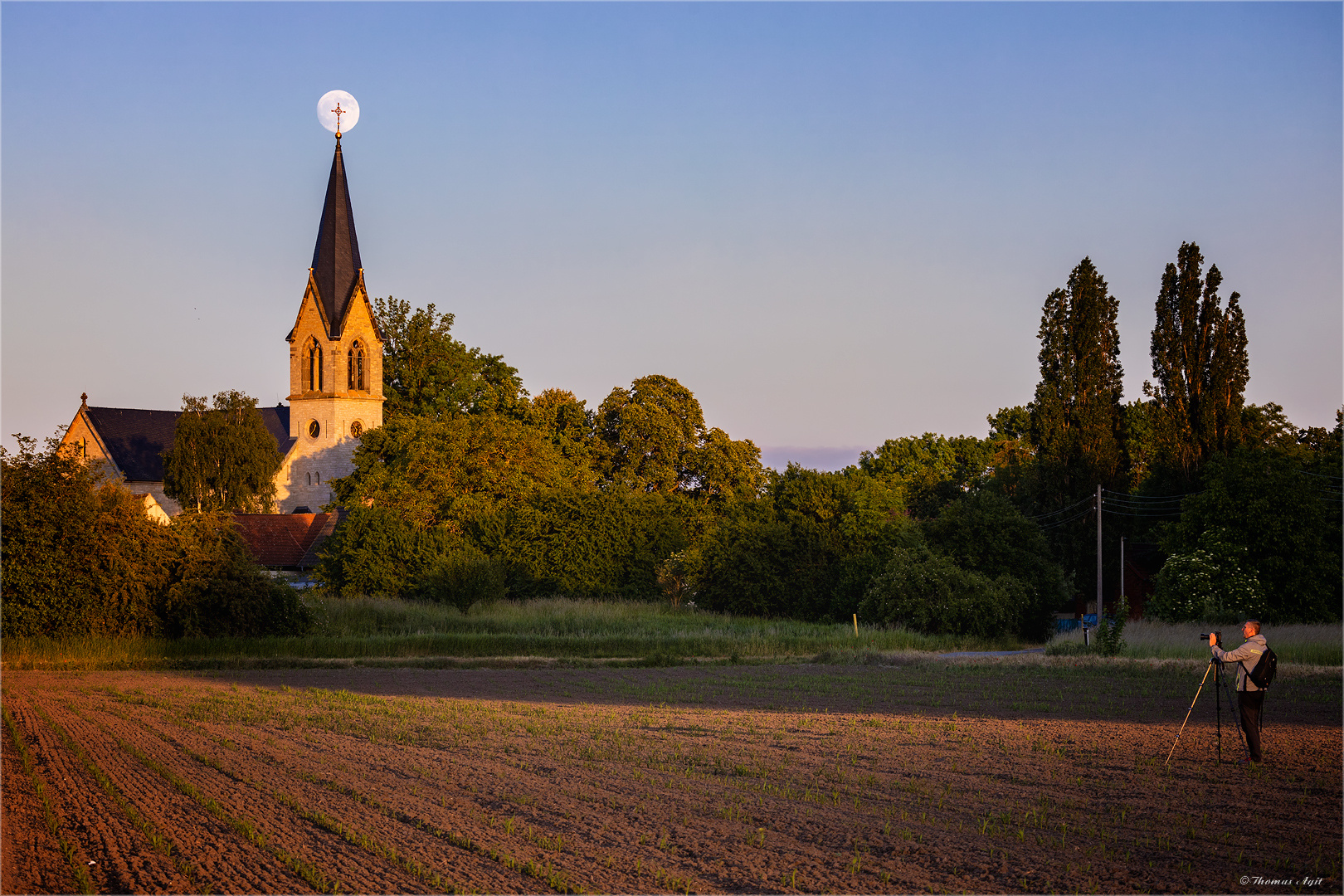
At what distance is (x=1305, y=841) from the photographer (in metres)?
8.91

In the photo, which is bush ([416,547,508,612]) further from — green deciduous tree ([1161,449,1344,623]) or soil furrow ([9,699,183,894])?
soil furrow ([9,699,183,894])

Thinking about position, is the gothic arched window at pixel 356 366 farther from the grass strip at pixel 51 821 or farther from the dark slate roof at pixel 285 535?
the grass strip at pixel 51 821

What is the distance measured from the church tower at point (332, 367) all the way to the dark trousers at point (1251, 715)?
203 feet

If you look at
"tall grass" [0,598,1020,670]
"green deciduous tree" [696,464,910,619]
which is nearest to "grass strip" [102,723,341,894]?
"tall grass" [0,598,1020,670]

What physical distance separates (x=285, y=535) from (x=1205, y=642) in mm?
41481

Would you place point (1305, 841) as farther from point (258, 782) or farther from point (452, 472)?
point (452, 472)

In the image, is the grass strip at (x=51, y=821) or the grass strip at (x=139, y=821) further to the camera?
the grass strip at (x=139, y=821)

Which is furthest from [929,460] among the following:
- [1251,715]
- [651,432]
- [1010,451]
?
[1251,715]

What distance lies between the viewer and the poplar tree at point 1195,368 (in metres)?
42.0

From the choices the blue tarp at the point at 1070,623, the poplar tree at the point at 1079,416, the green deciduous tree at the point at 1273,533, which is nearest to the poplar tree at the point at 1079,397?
the poplar tree at the point at 1079,416

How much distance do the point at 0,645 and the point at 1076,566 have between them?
36.7m

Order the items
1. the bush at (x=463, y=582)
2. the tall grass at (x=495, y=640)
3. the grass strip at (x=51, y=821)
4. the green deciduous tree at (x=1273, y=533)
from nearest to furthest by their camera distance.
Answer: the grass strip at (x=51, y=821) < the tall grass at (x=495, y=640) < the green deciduous tree at (x=1273, y=533) < the bush at (x=463, y=582)

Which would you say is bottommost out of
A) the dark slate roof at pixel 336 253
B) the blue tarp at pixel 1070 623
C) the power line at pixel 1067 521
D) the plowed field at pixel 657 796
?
the blue tarp at pixel 1070 623

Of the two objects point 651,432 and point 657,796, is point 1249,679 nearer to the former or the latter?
point 657,796
